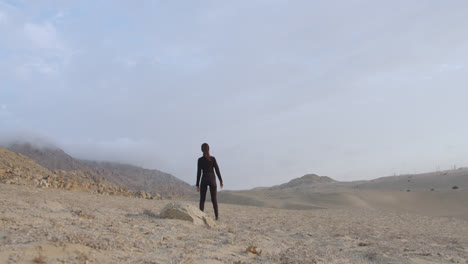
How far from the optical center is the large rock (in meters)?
6.66

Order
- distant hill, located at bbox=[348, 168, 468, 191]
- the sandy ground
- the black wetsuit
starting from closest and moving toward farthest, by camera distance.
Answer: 1. the sandy ground
2. the black wetsuit
3. distant hill, located at bbox=[348, 168, 468, 191]

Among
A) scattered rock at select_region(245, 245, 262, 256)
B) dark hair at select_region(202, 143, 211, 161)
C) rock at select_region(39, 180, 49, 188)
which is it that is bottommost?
scattered rock at select_region(245, 245, 262, 256)

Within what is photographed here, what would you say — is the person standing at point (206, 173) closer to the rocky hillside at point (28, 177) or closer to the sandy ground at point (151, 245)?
the sandy ground at point (151, 245)

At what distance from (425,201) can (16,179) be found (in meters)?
21.2

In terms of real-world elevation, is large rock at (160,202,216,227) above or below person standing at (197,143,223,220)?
below

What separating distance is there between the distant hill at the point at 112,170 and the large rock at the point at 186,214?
23.8 m

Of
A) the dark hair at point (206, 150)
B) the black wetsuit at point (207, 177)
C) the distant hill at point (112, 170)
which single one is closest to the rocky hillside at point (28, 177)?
the black wetsuit at point (207, 177)

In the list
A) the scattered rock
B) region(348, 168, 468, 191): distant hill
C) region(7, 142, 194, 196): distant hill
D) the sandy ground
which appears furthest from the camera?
region(7, 142, 194, 196): distant hill

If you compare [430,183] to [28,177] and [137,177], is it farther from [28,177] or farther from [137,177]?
[137,177]

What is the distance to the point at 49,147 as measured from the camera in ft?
130

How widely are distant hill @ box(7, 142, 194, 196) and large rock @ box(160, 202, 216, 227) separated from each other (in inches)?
938

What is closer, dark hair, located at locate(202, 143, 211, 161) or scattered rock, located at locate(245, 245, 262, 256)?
scattered rock, located at locate(245, 245, 262, 256)

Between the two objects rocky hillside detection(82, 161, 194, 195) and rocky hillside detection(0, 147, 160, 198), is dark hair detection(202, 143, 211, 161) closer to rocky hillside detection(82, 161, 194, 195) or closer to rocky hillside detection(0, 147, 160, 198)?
rocky hillside detection(0, 147, 160, 198)

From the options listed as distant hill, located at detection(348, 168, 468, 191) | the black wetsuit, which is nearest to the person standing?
the black wetsuit
